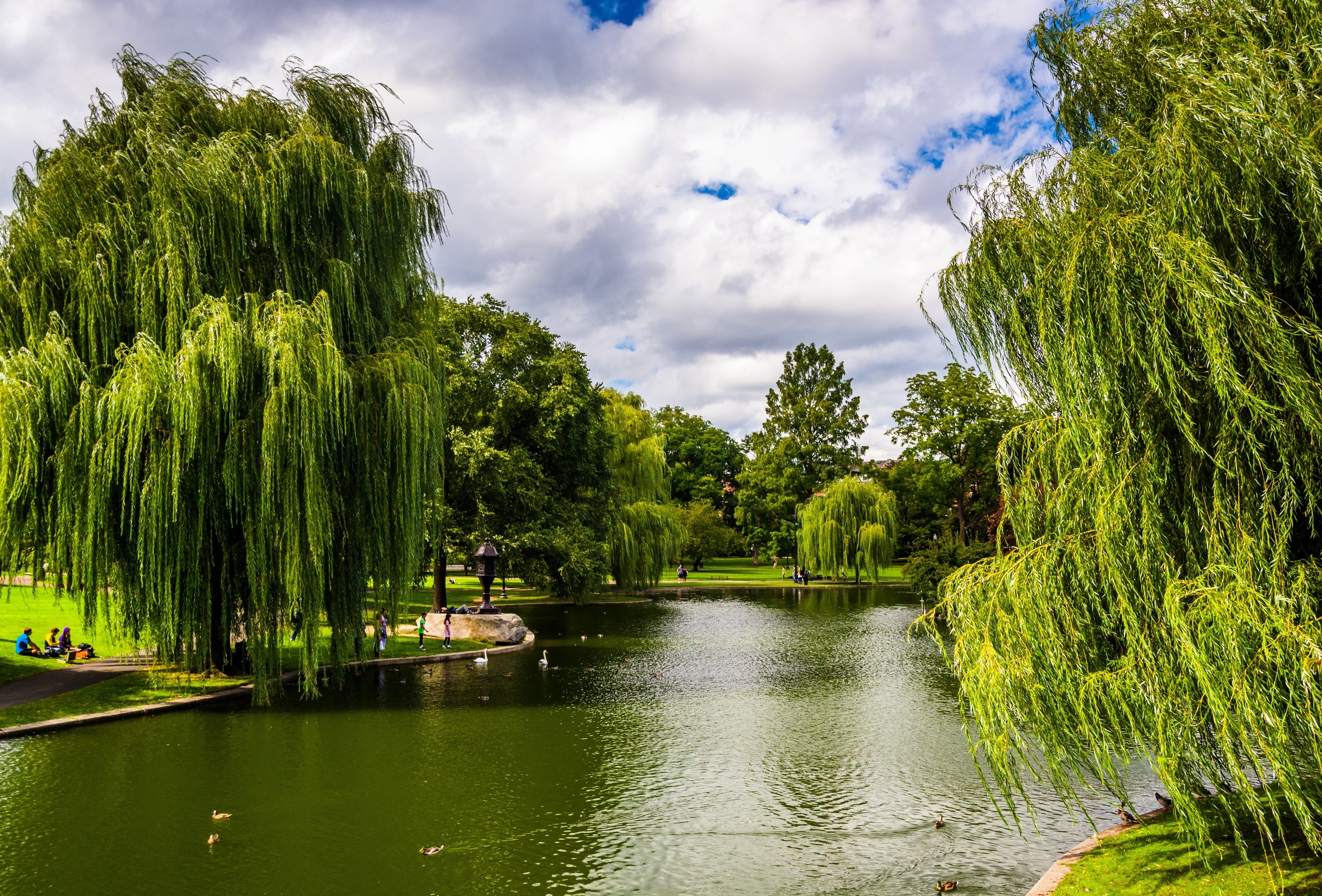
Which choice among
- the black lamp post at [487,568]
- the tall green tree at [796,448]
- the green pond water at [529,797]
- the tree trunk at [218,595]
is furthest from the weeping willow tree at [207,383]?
the tall green tree at [796,448]

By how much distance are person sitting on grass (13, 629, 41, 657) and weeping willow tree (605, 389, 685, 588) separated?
20455mm

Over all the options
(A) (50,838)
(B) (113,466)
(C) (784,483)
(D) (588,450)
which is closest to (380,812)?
(A) (50,838)

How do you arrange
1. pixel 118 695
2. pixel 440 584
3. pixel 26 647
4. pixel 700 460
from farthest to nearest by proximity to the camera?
pixel 700 460, pixel 440 584, pixel 26 647, pixel 118 695

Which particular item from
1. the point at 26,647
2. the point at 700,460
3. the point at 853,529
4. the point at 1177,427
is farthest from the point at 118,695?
the point at 700,460

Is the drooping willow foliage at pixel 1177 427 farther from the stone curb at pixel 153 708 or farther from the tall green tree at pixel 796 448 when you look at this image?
the tall green tree at pixel 796 448

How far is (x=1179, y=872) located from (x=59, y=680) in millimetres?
18344

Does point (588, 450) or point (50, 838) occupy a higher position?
point (588, 450)

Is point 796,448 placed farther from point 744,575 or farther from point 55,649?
point 55,649

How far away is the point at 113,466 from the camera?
12672 millimetres

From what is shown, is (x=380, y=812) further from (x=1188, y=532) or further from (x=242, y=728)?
(x=1188, y=532)

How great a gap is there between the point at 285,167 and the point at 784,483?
4807 centimetres

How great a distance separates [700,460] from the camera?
84.8 metres

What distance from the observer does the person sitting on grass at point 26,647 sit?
18.1m

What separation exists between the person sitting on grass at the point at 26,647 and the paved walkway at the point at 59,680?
0.54 meters
